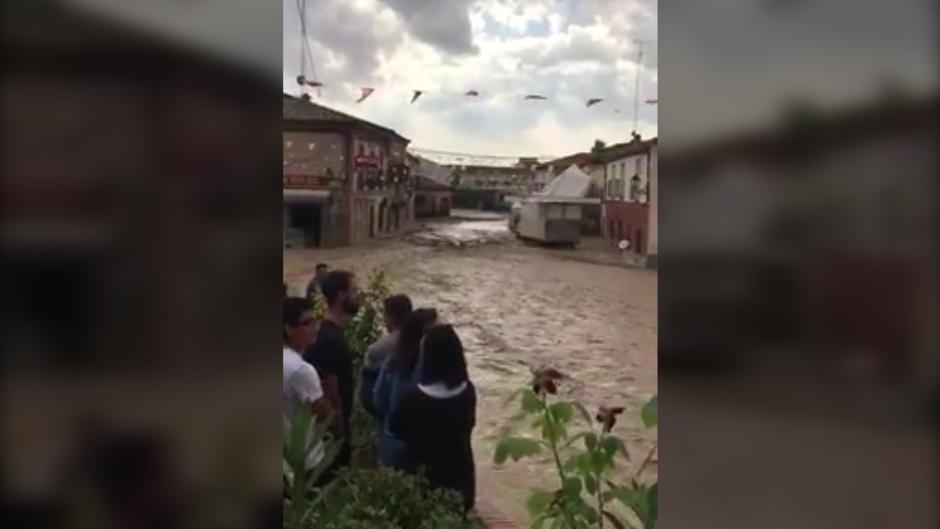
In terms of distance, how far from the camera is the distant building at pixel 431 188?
2062 millimetres

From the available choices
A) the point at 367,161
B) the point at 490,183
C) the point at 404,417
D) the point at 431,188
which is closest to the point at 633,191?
the point at 490,183

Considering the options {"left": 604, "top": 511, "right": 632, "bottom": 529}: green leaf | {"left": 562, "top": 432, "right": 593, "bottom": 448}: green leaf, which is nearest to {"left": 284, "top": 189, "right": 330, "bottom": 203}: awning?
{"left": 562, "top": 432, "right": 593, "bottom": 448}: green leaf

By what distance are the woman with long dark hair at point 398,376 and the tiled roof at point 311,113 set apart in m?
0.41

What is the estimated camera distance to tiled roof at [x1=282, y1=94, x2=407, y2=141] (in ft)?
6.05

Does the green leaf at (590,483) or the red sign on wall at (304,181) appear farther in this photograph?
the green leaf at (590,483)

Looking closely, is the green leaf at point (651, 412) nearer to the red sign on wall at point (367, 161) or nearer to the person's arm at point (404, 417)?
the person's arm at point (404, 417)

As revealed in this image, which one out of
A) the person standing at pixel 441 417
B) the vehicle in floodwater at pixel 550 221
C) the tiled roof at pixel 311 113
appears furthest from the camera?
the vehicle in floodwater at pixel 550 221

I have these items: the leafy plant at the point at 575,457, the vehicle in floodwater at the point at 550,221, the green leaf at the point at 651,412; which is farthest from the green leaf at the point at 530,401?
the vehicle in floodwater at the point at 550,221

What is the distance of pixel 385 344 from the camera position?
1.97m

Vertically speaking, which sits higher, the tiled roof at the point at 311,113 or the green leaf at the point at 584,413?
the tiled roof at the point at 311,113

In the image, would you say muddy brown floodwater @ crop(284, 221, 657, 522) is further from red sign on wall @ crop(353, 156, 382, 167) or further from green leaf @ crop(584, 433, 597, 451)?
red sign on wall @ crop(353, 156, 382, 167)

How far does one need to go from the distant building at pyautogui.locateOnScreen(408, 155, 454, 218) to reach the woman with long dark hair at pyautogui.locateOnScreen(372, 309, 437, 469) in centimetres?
26

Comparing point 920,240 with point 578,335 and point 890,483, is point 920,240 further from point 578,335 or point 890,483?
point 578,335

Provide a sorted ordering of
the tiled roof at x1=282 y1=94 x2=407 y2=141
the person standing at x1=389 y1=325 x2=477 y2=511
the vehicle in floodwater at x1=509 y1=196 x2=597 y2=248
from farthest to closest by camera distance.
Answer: the vehicle in floodwater at x1=509 y1=196 x2=597 y2=248
the person standing at x1=389 y1=325 x2=477 y2=511
the tiled roof at x1=282 y1=94 x2=407 y2=141
